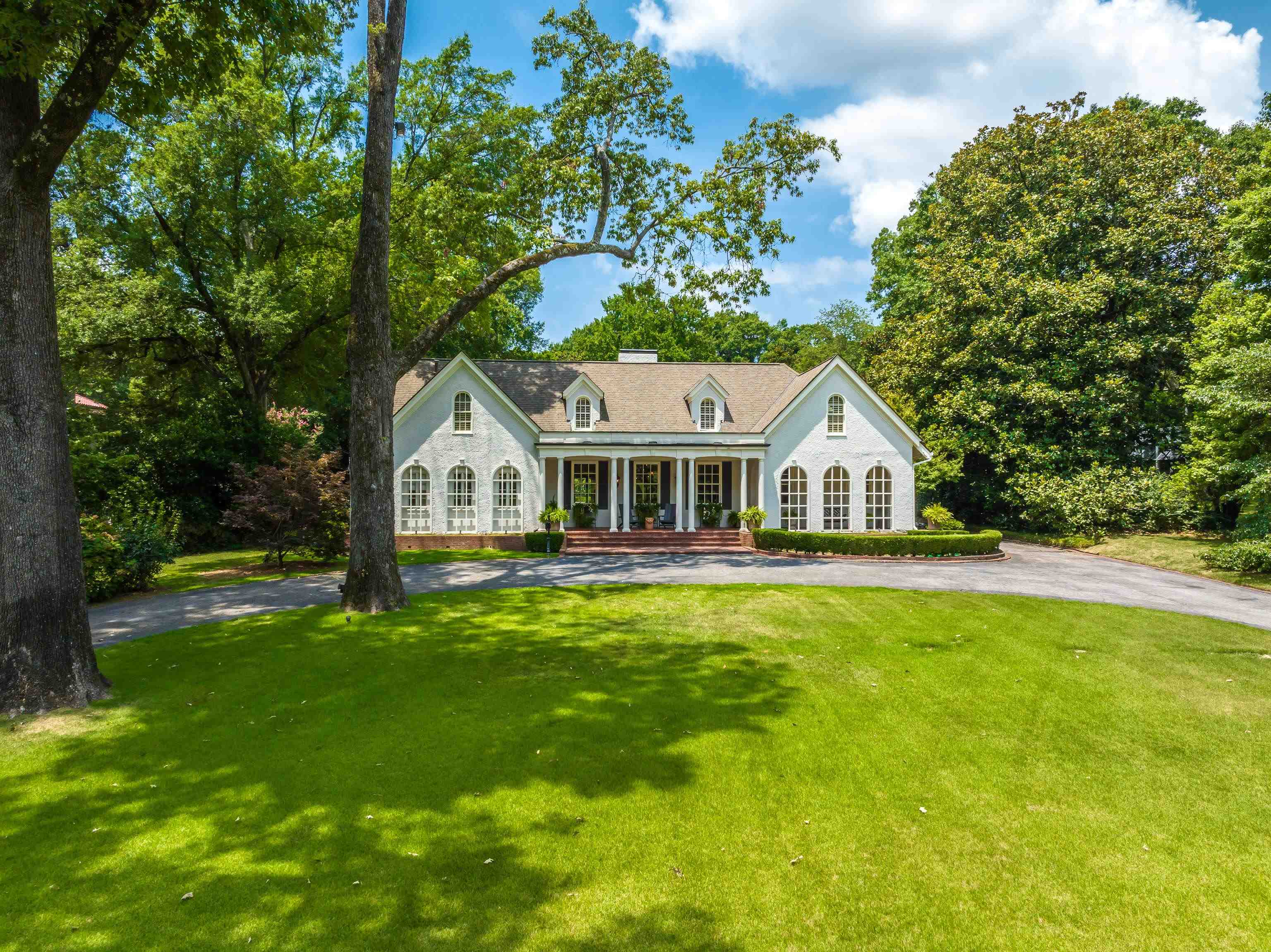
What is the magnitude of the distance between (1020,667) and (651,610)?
6.44 metres

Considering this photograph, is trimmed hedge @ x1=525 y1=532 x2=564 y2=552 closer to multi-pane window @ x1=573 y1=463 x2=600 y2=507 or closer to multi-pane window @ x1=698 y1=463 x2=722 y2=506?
multi-pane window @ x1=573 y1=463 x2=600 y2=507

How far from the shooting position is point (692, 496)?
26156mm

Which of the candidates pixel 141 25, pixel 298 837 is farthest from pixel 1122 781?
pixel 141 25

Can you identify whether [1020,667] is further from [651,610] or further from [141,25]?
[141,25]

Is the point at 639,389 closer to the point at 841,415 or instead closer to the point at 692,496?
the point at 692,496

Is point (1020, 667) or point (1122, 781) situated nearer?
point (1122, 781)

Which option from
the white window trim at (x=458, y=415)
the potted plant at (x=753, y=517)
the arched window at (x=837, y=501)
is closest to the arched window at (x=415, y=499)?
the white window trim at (x=458, y=415)

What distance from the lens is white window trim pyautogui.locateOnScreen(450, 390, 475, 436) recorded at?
2570 centimetres

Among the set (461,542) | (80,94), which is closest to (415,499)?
(461,542)

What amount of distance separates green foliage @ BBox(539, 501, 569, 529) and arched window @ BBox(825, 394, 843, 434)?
11.9 meters

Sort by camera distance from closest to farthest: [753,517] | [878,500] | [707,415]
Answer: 1. [753,517]
2. [878,500]
3. [707,415]

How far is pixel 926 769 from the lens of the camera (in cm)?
586

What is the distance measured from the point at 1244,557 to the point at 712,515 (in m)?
17.0

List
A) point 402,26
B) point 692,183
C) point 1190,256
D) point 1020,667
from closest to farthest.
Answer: point 1020,667 → point 402,26 → point 692,183 → point 1190,256
